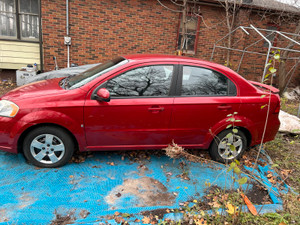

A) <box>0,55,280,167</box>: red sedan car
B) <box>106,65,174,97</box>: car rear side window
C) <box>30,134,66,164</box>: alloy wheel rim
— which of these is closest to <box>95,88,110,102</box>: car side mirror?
<box>0,55,280,167</box>: red sedan car

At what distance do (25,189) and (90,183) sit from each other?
2.61ft

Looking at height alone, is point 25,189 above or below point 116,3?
below

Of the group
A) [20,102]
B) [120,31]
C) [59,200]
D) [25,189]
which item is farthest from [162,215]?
[120,31]

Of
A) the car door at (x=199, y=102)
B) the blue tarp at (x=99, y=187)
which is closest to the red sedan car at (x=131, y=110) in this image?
the car door at (x=199, y=102)

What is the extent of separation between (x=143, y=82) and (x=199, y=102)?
88 centimetres

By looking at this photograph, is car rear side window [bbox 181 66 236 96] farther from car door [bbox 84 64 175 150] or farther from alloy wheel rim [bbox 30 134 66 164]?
alloy wheel rim [bbox 30 134 66 164]

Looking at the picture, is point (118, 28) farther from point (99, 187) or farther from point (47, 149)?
point (99, 187)

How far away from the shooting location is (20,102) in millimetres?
3039

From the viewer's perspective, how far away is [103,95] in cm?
301

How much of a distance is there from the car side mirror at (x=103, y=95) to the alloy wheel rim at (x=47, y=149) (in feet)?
2.72

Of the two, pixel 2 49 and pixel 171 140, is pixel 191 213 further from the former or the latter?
pixel 2 49

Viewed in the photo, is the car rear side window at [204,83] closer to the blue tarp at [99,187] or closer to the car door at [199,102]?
the car door at [199,102]

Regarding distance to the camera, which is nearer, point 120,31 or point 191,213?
point 191,213

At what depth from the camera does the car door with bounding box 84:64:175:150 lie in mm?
3197
